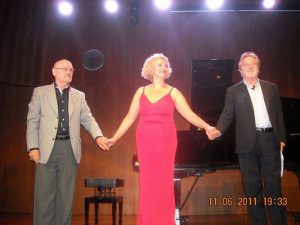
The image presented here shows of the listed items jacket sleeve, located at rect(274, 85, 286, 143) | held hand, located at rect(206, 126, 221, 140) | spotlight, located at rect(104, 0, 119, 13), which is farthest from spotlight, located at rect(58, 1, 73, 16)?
jacket sleeve, located at rect(274, 85, 286, 143)

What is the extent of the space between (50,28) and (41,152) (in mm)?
5802

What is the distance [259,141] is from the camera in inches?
136

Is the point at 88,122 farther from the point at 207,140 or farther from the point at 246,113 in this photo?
the point at 207,140

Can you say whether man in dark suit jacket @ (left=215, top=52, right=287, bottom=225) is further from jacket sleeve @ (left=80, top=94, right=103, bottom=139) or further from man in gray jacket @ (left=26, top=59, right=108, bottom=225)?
man in gray jacket @ (left=26, top=59, right=108, bottom=225)

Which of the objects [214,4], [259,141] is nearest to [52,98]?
[259,141]

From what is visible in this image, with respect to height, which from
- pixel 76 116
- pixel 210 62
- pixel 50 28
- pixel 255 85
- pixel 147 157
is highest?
pixel 50 28

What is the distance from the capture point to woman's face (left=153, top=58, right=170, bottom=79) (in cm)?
339

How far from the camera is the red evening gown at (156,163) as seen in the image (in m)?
3.17

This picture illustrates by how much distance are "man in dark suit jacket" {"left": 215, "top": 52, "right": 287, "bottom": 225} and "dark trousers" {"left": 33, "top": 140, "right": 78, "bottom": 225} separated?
4.96ft

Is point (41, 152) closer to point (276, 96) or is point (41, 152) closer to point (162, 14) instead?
point (276, 96)

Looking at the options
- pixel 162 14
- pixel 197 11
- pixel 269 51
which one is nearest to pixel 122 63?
pixel 162 14

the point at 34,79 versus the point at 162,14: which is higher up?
the point at 162,14

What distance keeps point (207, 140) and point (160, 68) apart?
2.07m

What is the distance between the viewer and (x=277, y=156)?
344 centimetres
